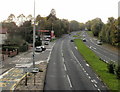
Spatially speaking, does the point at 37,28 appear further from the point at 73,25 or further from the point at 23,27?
the point at 73,25

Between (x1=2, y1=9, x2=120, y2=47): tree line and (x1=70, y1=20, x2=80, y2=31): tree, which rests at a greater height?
(x1=70, y1=20, x2=80, y2=31): tree

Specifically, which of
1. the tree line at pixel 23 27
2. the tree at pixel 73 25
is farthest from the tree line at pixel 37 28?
the tree at pixel 73 25

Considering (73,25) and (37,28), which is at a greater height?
(73,25)

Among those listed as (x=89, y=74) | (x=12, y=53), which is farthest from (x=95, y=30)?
(x=89, y=74)

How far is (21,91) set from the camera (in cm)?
1426

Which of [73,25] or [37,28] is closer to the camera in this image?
[37,28]

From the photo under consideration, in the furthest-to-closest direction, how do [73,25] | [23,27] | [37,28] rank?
[73,25]
[37,28]
[23,27]

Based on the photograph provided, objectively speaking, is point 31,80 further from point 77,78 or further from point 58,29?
point 58,29

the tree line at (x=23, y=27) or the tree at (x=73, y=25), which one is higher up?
the tree at (x=73, y=25)

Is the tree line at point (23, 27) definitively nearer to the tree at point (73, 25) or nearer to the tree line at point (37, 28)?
the tree line at point (37, 28)

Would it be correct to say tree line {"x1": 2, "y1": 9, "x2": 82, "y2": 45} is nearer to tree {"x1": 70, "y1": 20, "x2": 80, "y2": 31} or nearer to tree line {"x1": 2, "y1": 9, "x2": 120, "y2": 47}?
tree line {"x1": 2, "y1": 9, "x2": 120, "y2": 47}

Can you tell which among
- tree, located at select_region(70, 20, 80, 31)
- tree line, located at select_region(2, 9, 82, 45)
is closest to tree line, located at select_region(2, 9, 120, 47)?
tree line, located at select_region(2, 9, 82, 45)

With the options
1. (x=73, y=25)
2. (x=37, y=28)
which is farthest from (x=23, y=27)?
(x=73, y=25)

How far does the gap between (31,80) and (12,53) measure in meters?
18.0
